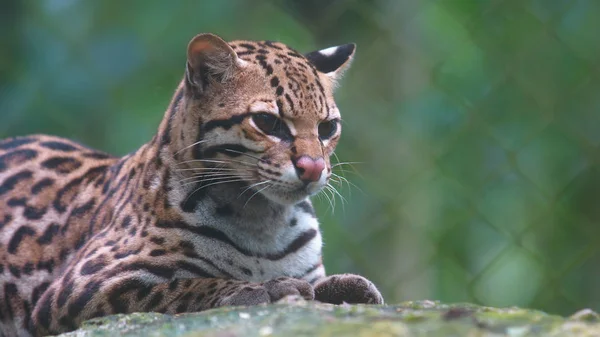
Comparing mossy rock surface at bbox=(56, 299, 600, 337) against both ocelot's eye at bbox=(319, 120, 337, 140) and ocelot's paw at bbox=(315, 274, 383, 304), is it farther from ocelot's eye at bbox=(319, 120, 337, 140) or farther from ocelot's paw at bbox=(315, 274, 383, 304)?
ocelot's eye at bbox=(319, 120, 337, 140)

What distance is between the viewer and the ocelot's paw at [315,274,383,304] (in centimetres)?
354

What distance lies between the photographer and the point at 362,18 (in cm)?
613

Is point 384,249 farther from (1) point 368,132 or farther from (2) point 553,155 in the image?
(2) point 553,155

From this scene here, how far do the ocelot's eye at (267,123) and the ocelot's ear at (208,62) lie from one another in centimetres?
23

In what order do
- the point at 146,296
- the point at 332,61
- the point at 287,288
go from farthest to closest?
the point at 332,61 < the point at 146,296 < the point at 287,288

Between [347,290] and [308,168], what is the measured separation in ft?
1.49

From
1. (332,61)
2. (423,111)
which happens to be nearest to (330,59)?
(332,61)

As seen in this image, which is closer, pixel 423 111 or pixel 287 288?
pixel 287 288

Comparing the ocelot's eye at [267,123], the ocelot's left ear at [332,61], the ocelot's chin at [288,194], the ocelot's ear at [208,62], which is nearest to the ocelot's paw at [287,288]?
the ocelot's chin at [288,194]

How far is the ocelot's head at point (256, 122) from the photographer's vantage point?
3.60m

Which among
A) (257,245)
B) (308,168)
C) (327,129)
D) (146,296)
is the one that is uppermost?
(327,129)

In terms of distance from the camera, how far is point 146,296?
11.6 feet

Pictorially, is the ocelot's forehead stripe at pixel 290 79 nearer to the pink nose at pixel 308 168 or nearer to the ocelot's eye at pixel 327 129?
the ocelot's eye at pixel 327 129

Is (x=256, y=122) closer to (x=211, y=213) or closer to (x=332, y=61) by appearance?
(x=211, y=213)
